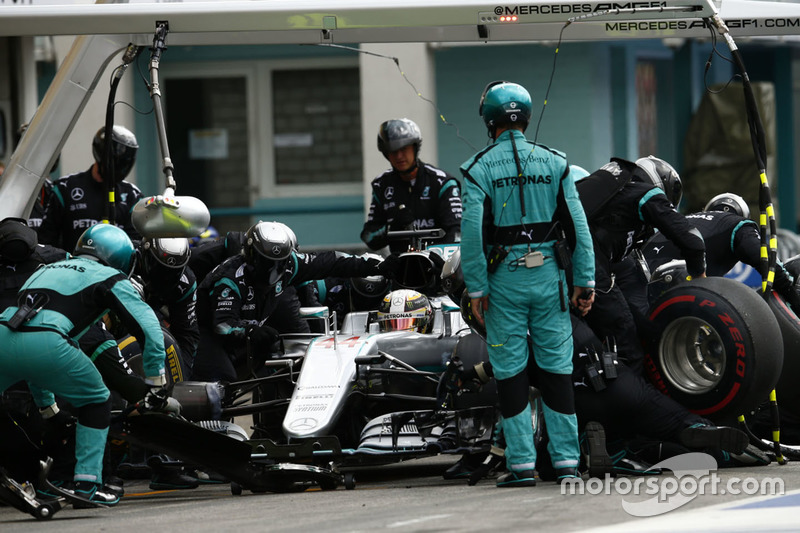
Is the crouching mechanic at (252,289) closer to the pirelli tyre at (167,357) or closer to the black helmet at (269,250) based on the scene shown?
the black helmet at (269,250)

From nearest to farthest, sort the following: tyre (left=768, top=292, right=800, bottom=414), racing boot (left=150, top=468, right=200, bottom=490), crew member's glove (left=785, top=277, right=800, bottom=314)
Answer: tyre (left=768, top=292, right=800, bottom=414) < racing boot (left=150, top=468, right=200, bottom=490) < crew member's glove (left=785, top=277, right=800, bottom=314)

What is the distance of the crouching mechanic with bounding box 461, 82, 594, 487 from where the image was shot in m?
8.01

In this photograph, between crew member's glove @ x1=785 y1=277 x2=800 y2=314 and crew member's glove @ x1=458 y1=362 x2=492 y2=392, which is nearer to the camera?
crew member's glove @ x1=458 y1=362 x2=492 y2=392

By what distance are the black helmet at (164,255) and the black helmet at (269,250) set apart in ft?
1.78

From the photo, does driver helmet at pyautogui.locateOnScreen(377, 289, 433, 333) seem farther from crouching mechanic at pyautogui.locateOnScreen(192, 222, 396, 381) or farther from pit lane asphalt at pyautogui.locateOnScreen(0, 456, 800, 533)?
pit lane asphalt at pyautogui.locateOnScreen(0, 456, 800, 533)

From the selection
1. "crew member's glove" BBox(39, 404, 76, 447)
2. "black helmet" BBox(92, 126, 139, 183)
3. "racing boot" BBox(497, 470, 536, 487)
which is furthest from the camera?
"black helmet" BBox(92, 126, 139, 183)

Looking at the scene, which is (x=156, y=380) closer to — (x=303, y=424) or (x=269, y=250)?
(x=303, y=424)

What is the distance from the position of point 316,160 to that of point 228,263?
884 cm

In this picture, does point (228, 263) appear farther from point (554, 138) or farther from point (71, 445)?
point (554, 138)

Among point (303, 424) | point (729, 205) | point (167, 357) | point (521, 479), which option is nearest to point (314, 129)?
point (729, 205)

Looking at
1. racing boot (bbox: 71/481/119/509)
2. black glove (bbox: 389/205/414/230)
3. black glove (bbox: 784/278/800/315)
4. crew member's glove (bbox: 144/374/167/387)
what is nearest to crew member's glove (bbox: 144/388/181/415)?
crew member's glove (bbox: 144/374/167/387)

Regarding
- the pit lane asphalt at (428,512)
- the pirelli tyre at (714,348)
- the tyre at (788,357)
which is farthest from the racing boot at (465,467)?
the tyre at (788,357)

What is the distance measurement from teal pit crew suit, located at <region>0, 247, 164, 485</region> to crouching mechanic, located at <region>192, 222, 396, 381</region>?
1767 millimetres

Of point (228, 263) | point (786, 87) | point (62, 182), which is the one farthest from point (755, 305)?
point (786, 87)
